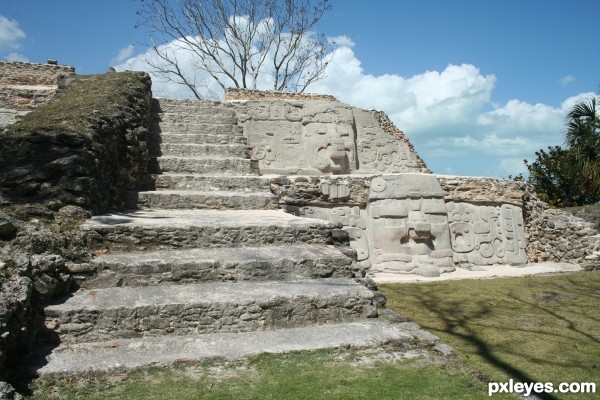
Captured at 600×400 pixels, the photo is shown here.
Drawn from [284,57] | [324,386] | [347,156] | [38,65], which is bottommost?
[324,386]

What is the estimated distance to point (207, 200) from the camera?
5.67 m

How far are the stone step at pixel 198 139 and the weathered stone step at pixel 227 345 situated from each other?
5.33 m

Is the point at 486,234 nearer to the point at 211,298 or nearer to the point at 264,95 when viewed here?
the point at 211,298

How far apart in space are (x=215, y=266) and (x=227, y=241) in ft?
1.77

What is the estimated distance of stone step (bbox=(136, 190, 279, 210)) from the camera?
5469 mm

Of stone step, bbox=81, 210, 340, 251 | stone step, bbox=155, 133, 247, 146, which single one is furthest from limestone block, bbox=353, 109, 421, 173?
stone step, bbox=81, 210, 340, 251

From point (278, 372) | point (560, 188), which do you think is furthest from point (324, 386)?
point (560, 188)

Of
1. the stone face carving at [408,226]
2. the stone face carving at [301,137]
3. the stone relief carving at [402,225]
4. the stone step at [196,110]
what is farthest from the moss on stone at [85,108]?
the stone face carving at [408,226]

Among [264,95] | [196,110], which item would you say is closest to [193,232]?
[196,110]

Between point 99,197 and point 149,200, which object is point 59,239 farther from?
point 149,200

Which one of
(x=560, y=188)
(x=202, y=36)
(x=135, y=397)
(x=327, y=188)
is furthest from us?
(x=202, y=36)

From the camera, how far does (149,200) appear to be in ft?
17.9

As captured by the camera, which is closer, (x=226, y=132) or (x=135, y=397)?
(x=135, y=397)

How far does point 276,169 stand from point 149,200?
428cm
